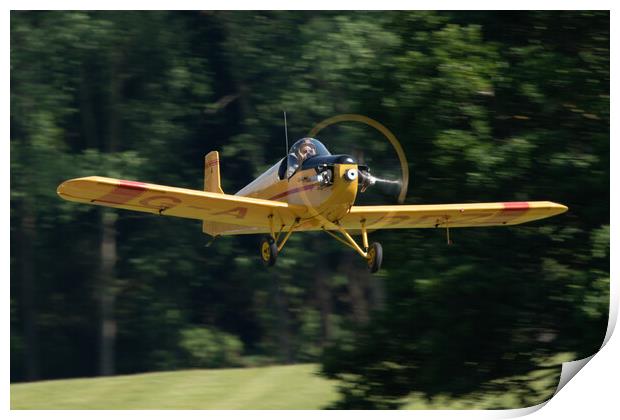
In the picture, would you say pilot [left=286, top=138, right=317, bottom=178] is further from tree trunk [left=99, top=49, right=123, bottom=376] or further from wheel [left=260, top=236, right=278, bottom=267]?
tree trunk [left=99, top=49, right=123, bottom=376]

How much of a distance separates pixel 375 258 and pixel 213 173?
3950 mm

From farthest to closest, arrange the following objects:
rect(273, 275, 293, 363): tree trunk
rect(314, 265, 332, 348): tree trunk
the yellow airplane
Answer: rect(273, 275, 293, 363): tree trunk < rect(314, 265, 332, 348): tree trunk < the yellow airplane

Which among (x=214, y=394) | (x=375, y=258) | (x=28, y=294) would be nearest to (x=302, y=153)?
(x=375, y=258)

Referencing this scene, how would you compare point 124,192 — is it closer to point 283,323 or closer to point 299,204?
point 299,204

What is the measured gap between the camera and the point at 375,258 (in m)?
12.1

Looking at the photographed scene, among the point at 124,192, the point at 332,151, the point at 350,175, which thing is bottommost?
the point at 332,151

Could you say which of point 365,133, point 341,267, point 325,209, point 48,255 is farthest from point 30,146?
point 325,209

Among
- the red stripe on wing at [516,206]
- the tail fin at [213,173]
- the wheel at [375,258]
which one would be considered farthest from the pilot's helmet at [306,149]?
the tail fin at [213,173]

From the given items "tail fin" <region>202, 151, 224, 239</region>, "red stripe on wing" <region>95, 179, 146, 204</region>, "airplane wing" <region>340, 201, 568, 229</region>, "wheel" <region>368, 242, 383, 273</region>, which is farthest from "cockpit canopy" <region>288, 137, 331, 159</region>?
"tail fin" <region>202, 151, 224, 239</region>

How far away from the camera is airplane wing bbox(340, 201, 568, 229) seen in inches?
512

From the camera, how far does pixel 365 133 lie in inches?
691

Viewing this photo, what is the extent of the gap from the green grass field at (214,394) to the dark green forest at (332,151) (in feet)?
1.41

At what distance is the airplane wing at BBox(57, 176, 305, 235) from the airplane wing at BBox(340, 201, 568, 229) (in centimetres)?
100

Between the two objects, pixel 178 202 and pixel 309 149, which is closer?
pixel 178 202
